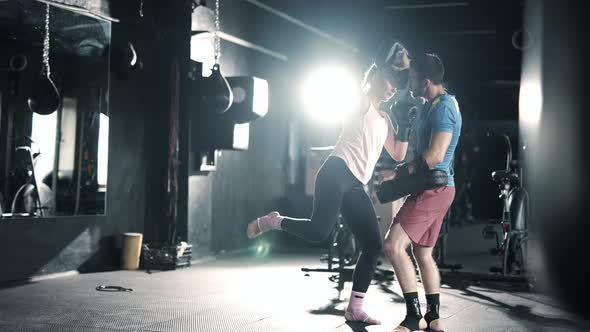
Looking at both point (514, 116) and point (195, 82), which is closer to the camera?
point (195, 82)

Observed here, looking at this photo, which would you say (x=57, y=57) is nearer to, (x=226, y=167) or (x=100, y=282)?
(x=100, y=282)

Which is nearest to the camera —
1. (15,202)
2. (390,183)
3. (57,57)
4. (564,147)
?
(564,147)

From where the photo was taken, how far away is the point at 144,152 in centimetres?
866

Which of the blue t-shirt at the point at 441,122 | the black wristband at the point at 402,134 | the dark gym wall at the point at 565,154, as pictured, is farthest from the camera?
the black wristband at the point at 402,134

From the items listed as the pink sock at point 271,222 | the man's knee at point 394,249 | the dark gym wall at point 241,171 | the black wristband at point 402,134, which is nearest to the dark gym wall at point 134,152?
the dark gym wall at point 241,171

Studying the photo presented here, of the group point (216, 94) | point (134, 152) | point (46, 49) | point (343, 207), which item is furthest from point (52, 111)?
point (343, 207)

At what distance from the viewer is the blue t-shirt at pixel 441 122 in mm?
4648

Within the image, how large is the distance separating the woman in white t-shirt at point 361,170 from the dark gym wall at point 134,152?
3417 millimetres

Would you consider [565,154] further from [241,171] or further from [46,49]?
[241,171]

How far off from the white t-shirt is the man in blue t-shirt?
12.3 inches

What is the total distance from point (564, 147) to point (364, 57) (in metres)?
8.38

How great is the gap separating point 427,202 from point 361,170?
1.74ft

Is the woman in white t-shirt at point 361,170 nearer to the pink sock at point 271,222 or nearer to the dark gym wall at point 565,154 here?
the pink sock at point 271,222

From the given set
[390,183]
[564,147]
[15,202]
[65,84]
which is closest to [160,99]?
[65,84]
